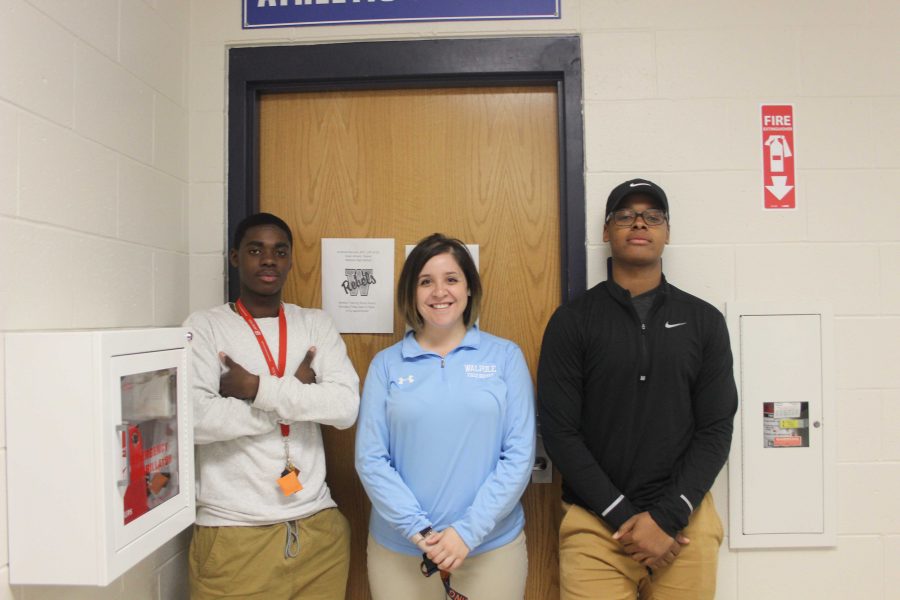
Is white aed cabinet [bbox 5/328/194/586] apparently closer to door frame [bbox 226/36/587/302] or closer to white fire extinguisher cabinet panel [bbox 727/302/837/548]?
door frame [bbox 226/36/587/302]

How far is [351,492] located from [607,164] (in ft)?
4.98

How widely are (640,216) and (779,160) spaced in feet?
2.04

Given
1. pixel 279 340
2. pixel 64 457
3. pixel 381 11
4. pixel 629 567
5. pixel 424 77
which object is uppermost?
pixel 381 11

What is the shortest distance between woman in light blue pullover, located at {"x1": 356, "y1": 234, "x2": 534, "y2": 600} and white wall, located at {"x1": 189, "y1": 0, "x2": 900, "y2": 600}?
619 mm

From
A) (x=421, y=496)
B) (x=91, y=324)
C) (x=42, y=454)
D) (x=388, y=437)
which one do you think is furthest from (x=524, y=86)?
(x=42, y=454)

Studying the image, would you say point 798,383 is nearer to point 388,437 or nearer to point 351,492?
point 388,437

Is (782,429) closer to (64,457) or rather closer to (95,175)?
(64,457)

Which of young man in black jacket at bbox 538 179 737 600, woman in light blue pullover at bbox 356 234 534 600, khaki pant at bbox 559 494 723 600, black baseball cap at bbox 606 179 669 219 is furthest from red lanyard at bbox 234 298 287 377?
black baseball cap at bbox 606 179 669 219

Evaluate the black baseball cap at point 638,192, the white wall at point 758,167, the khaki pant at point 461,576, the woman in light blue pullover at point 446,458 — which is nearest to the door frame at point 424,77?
the white wall at point 758,167

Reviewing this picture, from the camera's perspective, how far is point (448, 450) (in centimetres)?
151

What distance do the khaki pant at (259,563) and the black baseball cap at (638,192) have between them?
1367 millimetres

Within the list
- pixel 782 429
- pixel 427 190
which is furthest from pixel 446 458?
pixel 782 429

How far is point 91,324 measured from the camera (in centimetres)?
141

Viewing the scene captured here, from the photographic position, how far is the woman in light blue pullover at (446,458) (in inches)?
58.2
